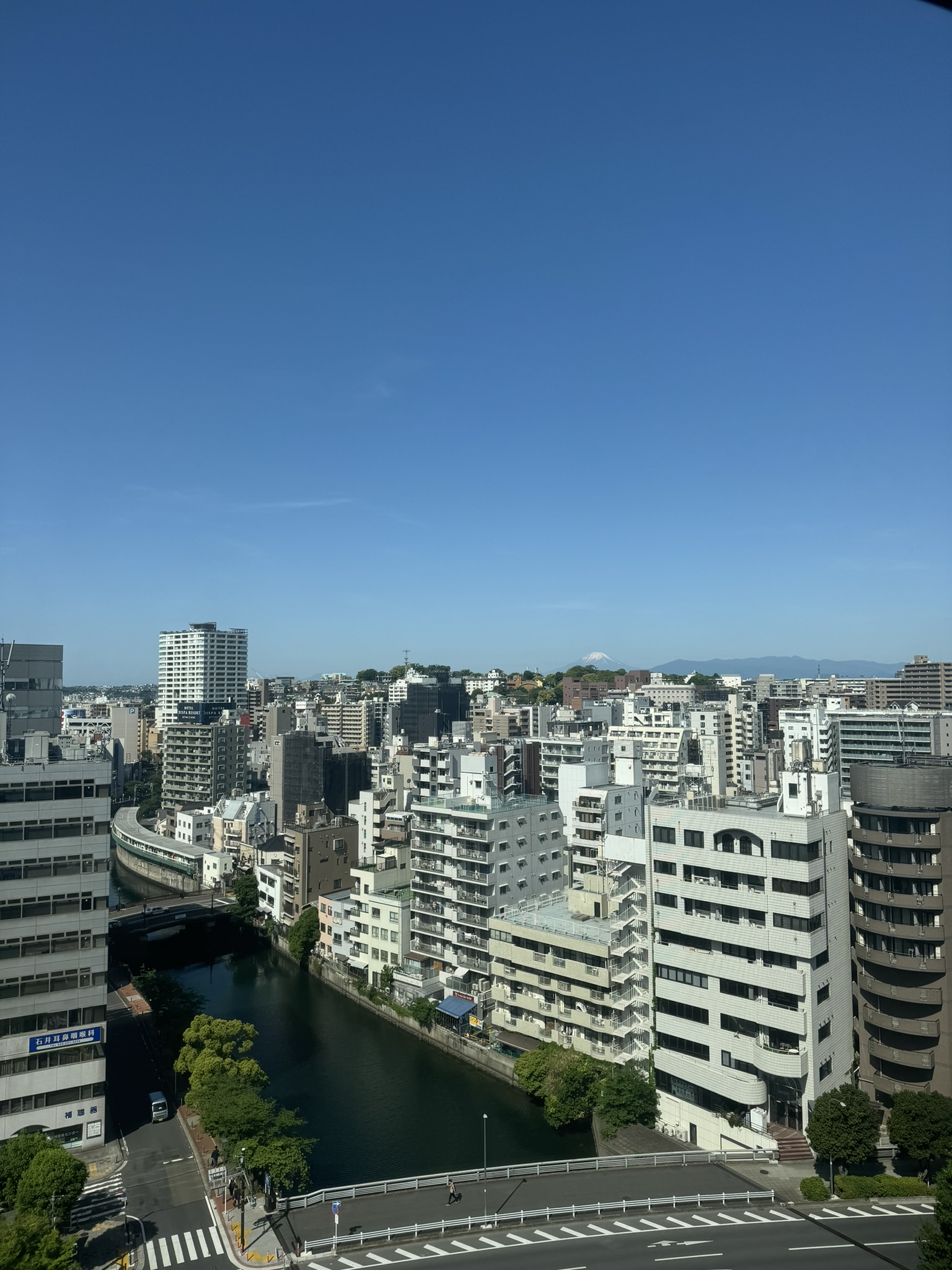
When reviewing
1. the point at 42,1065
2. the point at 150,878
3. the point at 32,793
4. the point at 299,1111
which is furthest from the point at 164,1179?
the point at 150,878

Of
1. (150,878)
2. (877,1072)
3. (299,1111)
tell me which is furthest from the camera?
(150,878)

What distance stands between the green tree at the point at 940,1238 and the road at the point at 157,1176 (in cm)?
781

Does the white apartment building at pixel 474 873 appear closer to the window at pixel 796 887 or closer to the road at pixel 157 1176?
the road at pixel 157 1176

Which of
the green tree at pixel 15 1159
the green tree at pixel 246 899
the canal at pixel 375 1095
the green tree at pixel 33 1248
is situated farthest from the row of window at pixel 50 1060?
the green tree at pixel 246 899

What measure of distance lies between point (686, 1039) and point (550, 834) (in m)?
7.57

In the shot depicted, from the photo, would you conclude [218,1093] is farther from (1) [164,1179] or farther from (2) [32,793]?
(2) [32,793]

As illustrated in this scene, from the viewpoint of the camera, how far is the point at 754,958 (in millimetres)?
13016

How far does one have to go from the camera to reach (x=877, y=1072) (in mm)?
13445

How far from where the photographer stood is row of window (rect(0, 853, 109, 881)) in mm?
12703

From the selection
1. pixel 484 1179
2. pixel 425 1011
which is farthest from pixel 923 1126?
pixel 425 1011

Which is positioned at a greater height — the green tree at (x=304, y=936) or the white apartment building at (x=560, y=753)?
the white apartment building at (x=560, y=753)

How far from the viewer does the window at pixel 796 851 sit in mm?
12672

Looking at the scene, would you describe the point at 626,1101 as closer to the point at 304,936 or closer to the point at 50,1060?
the point at 50,1060

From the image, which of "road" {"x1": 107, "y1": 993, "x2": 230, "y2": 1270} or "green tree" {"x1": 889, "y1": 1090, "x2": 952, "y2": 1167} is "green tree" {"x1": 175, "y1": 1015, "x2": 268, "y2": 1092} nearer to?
"road" {"x1": 107, "y1": 993, "x2": 230, "y2": 1270}
